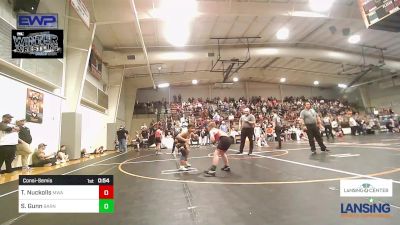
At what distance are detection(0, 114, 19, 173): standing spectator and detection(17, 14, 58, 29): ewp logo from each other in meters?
2.70

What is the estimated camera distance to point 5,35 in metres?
7.84

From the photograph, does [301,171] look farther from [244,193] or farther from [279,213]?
[279,213]

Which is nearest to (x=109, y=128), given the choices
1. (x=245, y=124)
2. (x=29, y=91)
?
(x=29, y=91)

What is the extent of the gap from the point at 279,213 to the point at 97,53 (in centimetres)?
1590

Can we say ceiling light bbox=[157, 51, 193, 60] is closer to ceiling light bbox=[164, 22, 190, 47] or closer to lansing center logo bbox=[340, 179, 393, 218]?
ceiling light bbox=[164, 22, 190, 47]

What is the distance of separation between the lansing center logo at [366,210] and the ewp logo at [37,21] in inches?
283

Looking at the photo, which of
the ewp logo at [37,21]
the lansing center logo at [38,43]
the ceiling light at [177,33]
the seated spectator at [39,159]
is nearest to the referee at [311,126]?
the lansing center logo at [38,43]

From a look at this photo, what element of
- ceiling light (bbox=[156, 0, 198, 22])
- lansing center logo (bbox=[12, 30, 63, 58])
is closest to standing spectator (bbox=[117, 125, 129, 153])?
ceiling light (bbox=[156, 0, 198, 22])

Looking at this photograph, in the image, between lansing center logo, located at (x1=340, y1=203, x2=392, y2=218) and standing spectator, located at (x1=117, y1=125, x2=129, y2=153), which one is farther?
standing spectator, located at (x1=117, y1=125, x2=129, y2=153)

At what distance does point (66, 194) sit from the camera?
83.6 inches

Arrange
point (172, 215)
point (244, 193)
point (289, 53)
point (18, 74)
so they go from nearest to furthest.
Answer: point (172, 215)
point (244, 193)
point (18, 74)
point (289, 53)

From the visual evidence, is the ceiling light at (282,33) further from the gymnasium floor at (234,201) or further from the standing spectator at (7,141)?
the standing spectator at (7,141)

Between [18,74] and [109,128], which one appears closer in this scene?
[18,74]

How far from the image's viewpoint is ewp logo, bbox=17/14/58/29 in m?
6.73
